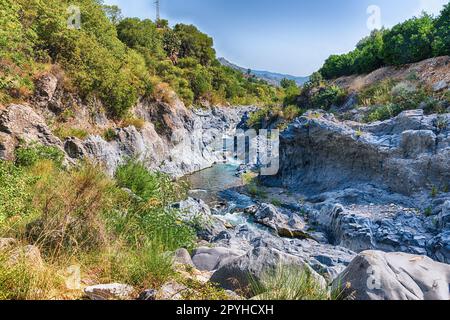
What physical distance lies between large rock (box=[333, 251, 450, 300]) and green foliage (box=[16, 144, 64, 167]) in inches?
315

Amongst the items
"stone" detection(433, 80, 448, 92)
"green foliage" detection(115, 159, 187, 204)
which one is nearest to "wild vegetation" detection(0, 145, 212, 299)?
"green foliage" detection(115, 159, 187, 204)

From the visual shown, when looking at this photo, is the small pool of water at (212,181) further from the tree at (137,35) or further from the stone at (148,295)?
the tree at (137,35)

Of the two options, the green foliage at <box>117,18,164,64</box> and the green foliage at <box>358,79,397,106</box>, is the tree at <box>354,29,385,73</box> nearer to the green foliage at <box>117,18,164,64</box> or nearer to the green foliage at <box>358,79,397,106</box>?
the green foliage at <box>358,79,397,106</box>

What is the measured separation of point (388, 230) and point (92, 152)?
10.1 m

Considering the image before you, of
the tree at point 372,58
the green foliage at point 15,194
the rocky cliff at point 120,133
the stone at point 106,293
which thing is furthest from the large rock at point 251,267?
the tree at point 372,58

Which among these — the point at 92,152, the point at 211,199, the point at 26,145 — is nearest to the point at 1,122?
the point at 26,145

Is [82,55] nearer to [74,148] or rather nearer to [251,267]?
[74,148]

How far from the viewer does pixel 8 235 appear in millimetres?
4324

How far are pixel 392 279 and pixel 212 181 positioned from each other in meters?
14.6

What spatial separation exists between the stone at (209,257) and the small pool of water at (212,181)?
7675 millimetres

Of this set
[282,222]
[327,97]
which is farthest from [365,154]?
[327,97]

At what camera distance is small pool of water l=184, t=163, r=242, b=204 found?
48.9 feet

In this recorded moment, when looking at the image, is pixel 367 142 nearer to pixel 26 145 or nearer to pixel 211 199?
pixel 211 199

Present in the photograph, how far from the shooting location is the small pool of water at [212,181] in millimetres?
14914
